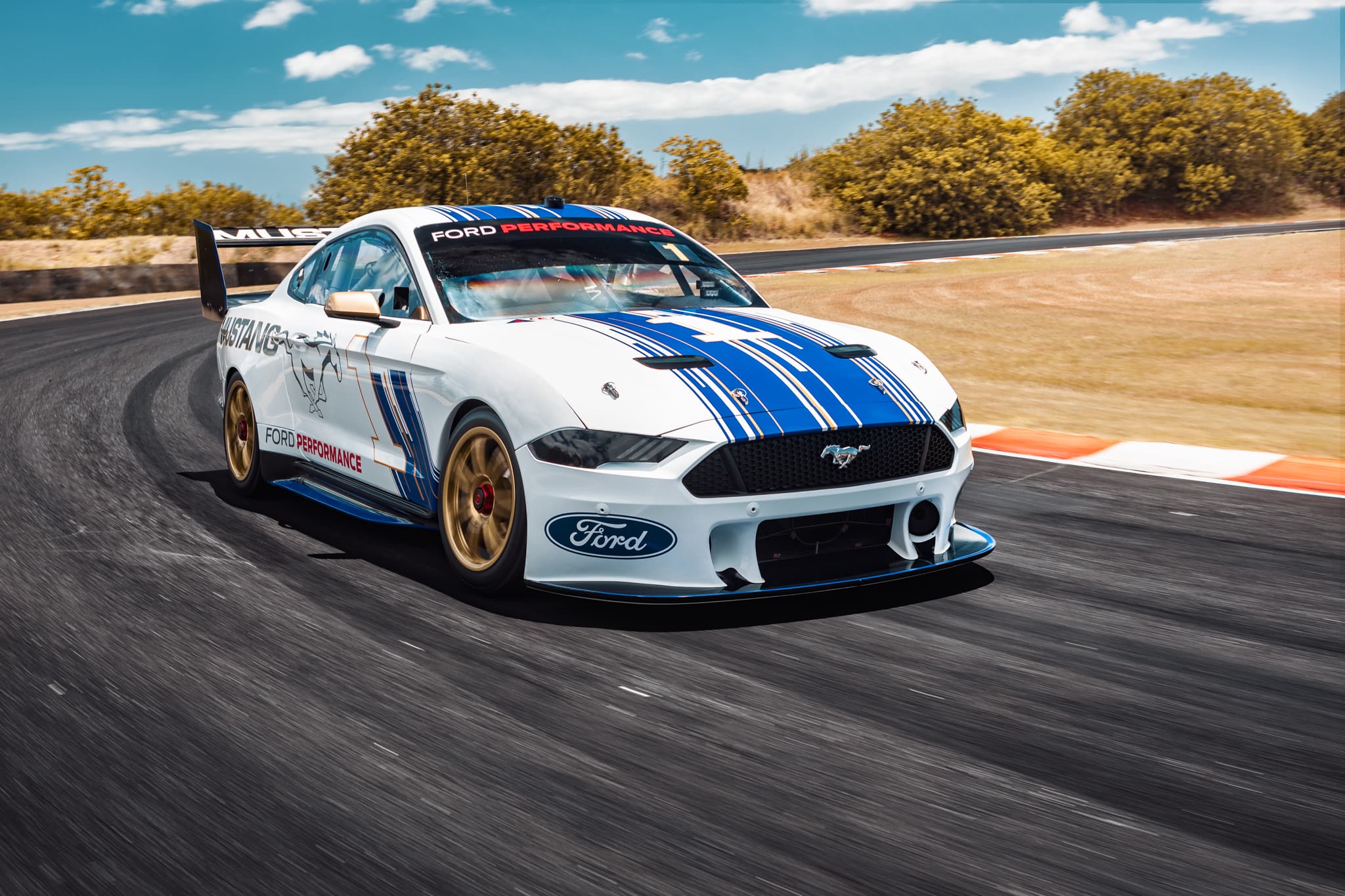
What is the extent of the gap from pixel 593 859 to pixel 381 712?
1110mm

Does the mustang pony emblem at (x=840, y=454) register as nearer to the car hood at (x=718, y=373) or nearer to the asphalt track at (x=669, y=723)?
the car hood at (x=718, y=373)

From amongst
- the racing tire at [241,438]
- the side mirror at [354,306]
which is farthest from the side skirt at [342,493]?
the side mirror at [354,306]

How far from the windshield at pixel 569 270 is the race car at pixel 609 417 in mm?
12

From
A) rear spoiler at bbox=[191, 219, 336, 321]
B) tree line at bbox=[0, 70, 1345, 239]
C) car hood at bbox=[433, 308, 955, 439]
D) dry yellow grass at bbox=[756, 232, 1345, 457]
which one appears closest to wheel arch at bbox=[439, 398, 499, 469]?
car hood at bbox=[433, 308, 955, 439]

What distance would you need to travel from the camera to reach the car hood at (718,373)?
171 inches

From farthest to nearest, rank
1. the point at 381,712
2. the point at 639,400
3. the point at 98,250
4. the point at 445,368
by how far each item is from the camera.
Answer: the point at 98,250
the point at 445,368
the point at 639,400
the point at 381,712

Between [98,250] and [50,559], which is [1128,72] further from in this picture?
[50,559]

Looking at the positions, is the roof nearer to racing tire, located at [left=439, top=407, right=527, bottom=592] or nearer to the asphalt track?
racing tire, located at [left=439, top=407, right=527, bottom=592]

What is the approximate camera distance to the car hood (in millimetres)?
4336

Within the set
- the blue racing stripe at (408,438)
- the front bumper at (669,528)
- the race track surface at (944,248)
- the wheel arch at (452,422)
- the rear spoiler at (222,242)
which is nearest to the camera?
the front bumper at (669,528)

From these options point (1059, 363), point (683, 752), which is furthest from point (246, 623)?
point (1059, 363)

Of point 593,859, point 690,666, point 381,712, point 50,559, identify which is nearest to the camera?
point 593,859

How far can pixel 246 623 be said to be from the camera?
455 centimetres

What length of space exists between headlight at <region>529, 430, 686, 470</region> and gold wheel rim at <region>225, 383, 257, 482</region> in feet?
9.32
